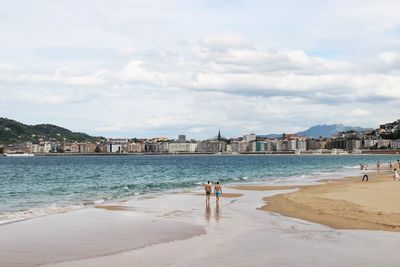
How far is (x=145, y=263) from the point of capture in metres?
14.3

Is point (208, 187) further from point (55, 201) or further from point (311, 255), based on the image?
point (311, 255)

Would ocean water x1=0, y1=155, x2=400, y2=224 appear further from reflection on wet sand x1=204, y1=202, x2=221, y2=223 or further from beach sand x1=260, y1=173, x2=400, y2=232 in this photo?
beach sand x1=260, y1=173, x2=400, y2=232

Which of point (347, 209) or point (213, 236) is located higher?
point (347, 209)

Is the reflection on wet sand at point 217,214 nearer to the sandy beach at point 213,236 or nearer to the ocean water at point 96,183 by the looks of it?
the sandy beach at point 213,236

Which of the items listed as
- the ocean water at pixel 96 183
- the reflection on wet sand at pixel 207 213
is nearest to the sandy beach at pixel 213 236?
the reflection on wet sand at pixel 207 213

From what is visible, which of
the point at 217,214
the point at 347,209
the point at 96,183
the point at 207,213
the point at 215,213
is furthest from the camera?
the point at 96,183

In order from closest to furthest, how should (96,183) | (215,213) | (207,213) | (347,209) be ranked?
(347,209) < (207,213) < (215,213) < (96,183)

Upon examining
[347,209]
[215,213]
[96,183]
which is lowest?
[96,183]

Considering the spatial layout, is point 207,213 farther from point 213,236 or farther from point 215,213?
point 213,236

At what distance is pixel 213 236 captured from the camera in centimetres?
1908

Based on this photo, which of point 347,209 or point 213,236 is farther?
point 347,209

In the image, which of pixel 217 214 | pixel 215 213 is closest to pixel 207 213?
pixel 215 213

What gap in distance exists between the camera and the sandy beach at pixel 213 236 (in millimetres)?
14820

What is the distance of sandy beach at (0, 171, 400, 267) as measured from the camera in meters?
14.8
